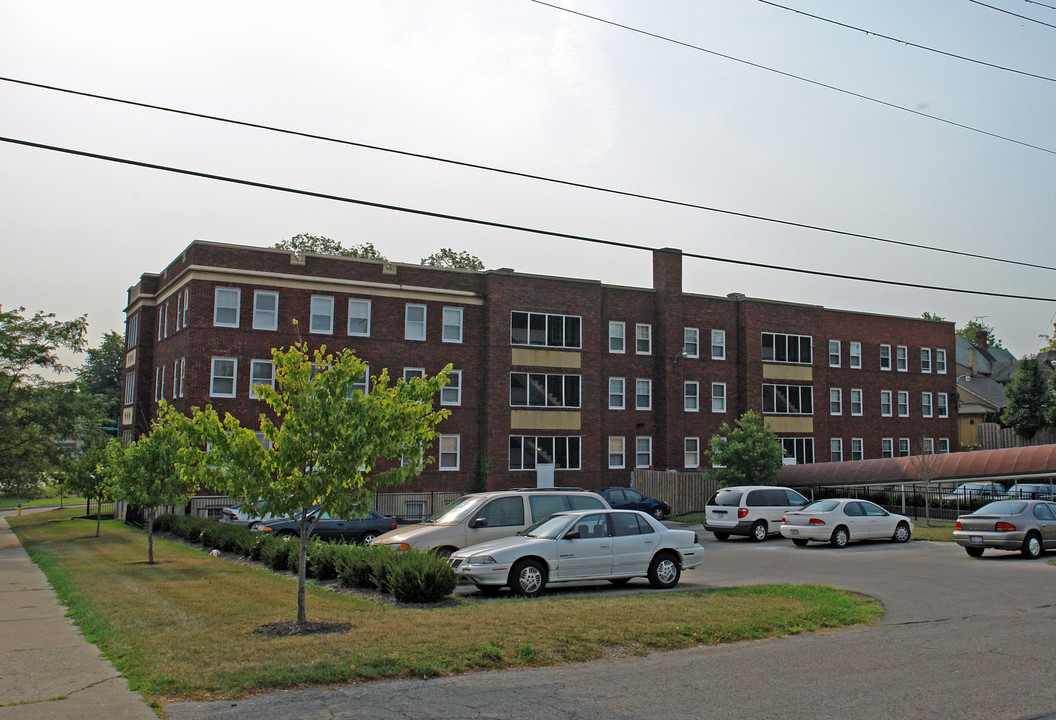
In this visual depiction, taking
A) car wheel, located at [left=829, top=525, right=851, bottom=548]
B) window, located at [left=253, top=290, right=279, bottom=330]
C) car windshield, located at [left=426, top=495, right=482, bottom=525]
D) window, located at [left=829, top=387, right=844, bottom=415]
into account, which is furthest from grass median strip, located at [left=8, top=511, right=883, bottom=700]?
window, located at [left=829, top=387, right=844, bottom=415]

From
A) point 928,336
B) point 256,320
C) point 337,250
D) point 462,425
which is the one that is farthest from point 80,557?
point 928,336

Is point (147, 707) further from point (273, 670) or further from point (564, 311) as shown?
point (564, 311)

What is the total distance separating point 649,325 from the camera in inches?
1731

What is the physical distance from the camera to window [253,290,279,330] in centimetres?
3538

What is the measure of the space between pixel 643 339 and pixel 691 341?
2877 mm

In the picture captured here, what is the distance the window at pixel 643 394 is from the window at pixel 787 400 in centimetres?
678

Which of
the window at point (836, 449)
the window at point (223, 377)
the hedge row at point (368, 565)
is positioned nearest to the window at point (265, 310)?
the window at point (223, 377)

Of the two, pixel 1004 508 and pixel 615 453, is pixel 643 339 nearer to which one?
pixel 615 453

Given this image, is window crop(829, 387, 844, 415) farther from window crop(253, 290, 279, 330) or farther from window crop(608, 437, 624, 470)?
window crop(253, 290, 279, 330)

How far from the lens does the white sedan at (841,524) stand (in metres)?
23.9

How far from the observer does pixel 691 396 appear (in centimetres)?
4469

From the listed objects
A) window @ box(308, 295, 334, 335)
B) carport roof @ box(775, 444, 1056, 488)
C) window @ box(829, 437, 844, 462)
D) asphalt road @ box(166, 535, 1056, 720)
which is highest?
window @ box(308, 295, 334, 335)

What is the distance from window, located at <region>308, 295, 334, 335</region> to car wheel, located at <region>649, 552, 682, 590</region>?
24.2m

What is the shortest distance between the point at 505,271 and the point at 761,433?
540 inches
